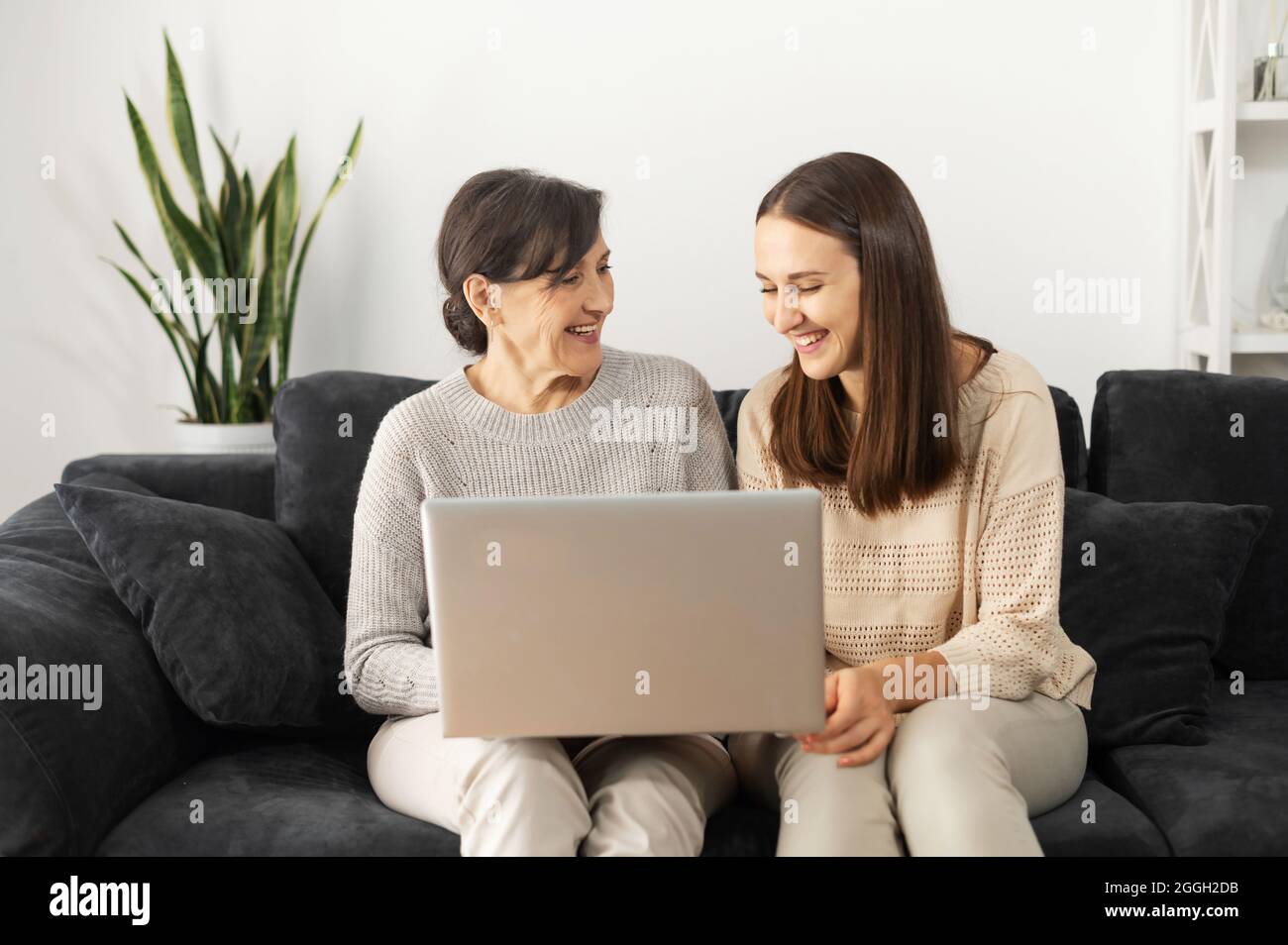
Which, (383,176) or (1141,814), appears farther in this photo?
(383,176)

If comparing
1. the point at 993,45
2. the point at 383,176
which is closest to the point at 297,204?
the point at 383,176

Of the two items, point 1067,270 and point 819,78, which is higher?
point 819,78

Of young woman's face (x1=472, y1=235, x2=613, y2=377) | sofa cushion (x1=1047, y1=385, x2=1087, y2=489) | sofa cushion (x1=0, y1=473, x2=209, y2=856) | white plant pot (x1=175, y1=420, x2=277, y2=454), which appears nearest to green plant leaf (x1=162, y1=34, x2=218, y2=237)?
white plant pot (x1=175, y1=420, x2=277, y2=454)

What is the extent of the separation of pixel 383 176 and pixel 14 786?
1.76 metres

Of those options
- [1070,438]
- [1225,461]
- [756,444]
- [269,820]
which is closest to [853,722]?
[756,444]

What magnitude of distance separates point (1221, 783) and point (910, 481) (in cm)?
56

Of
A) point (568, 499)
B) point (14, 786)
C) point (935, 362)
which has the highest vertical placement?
point (935, 362)

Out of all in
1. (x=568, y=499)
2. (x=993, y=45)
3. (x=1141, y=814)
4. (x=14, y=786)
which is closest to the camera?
(x=568, y=499)

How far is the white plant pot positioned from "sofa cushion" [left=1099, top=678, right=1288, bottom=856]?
1847 mm

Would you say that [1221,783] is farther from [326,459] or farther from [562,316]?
[326,459]

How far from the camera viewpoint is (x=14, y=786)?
1557mm

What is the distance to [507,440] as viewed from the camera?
6.06 ft

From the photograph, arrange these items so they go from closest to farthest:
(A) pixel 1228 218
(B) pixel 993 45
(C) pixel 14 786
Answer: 1. (C) pixel 14 786
2. (A) pixel 1228 218
3. (B) pixel 993 45
